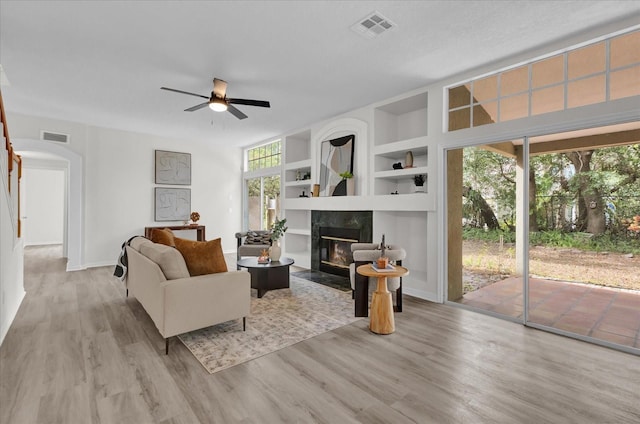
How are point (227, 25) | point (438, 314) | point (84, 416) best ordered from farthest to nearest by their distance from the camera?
point (438, 314) → point (227, 25) → point (84, 416)

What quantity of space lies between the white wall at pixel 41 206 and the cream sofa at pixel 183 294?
9161 mm

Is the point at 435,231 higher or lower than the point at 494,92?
lower

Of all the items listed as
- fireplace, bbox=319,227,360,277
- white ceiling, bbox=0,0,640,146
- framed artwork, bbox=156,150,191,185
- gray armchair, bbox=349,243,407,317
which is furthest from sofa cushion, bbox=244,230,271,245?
gray armchair, bbox=349,243,407,317

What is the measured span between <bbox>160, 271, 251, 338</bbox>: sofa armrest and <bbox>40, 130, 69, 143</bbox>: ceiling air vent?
5334mm

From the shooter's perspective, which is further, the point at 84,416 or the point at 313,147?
the point at 313,147

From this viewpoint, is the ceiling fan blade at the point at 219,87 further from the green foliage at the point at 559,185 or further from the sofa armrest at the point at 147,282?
the green foliage at the point at 559,185

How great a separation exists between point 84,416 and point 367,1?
3552 millimetres

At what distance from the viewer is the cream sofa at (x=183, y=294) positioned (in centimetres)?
262

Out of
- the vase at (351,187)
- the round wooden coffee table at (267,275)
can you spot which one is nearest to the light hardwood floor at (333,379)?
the round wooden coffee table at (267,275)

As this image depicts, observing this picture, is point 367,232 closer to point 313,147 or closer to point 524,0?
point 313,147

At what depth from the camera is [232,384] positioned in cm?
217

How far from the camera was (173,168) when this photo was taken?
291 inches

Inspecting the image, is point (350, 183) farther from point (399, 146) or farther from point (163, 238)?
point (163, 238)

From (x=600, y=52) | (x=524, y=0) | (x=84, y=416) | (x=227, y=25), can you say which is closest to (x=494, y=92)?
(x=600, y=52)
